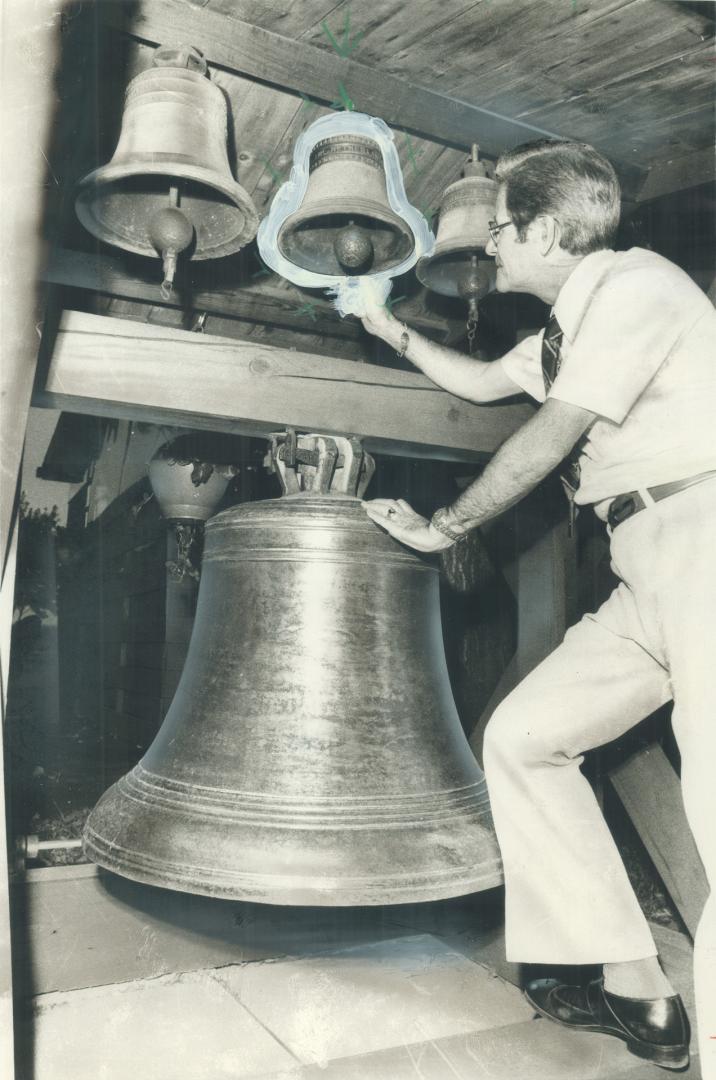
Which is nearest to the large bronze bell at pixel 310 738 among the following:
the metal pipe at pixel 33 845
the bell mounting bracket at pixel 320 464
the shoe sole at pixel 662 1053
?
the bell mounting bracket at pixel 320 464

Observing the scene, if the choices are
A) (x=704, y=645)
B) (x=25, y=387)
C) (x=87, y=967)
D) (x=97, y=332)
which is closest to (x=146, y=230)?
(x=97, y=332)

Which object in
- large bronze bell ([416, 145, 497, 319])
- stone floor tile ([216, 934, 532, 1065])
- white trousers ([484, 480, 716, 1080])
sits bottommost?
stone floor tile ([216, 934, 532, 1065])

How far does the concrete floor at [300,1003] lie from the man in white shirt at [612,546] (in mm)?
377

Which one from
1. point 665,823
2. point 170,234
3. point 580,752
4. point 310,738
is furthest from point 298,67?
point 665,823

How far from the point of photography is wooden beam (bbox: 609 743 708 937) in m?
2.54

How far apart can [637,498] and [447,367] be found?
712mm

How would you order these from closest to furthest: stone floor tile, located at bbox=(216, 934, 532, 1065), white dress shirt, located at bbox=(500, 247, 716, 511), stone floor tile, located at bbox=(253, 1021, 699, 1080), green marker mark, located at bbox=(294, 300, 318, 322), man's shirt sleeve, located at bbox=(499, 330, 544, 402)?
white dress shirt, located at bbox=(500, 247, 716, 511) → stone floor tile, located at bbox=(253, 1021, 699, 1080) → man's shirt sleeve, located at bbox=(499, 330, 544, 402) → stone floor tile, located at bbox=(216, 934, 532, 1065) → green marker mark, located at bbox=(294, 300, 318, 322)

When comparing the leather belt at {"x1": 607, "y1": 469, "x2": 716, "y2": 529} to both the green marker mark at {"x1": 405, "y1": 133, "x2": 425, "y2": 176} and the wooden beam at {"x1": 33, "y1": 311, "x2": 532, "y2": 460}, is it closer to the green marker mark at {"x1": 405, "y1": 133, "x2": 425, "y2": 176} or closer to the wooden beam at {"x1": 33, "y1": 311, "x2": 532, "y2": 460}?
the wooden beam at {"x1": 33, "y1": 311, "x2": 532, "y2": 460}

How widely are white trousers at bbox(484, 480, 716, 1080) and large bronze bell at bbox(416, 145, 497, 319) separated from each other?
95 centimetres

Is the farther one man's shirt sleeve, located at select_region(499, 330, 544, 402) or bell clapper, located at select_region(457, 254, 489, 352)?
bell clapper, located at select_region(457, 254, 489, 352)

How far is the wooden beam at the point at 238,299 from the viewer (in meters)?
2.97

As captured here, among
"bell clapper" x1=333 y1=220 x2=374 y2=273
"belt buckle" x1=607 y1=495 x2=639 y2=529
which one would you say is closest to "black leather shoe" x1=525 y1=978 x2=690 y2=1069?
"belt buckle" x1=607 y1=495 x2=639 y2=529

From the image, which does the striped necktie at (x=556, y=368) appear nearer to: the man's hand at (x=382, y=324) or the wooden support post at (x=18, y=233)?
the man's hand at (x=382, y=324)

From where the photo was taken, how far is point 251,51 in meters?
2.21
